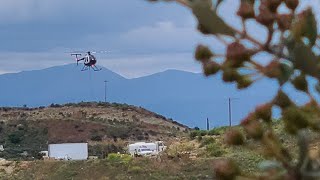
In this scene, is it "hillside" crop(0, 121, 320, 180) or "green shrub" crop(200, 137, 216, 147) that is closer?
"hillside" crop(0, 121, 320, 180)

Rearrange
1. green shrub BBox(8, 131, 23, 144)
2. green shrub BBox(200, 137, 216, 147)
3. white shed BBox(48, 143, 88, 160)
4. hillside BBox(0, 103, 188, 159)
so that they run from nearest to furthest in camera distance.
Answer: green shrub BBox(200, 137, 216, 147) < white shed BBox(48, 143, 88, 160) < green shrub BBox(8, 131, 23, 144) < hillside BBox(0, 103, 188, 159)

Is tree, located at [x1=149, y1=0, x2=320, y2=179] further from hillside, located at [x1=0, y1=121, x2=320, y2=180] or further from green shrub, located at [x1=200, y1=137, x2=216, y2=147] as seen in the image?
green shrub, located at [x1=200, y1=137, x2=216, y2=147]

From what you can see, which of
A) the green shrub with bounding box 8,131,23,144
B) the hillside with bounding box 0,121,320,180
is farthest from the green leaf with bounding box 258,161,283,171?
the green shrub with bounding box 8,131,23,144

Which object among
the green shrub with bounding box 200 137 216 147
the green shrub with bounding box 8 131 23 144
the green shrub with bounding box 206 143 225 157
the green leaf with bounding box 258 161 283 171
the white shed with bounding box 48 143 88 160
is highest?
the green shrub with bounding box 8 131 23 144

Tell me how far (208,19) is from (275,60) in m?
0.15

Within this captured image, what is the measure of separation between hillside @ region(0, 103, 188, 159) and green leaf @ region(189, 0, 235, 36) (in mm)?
35035

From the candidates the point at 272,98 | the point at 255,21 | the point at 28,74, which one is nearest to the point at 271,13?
the point at 255,21

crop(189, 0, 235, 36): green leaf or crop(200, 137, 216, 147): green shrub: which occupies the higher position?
crop(200, 137, 216, 147): green shrub

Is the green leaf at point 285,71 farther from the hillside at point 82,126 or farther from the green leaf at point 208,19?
the hillside at point 82,126

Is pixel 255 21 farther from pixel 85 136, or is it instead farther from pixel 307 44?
pixel 85 136

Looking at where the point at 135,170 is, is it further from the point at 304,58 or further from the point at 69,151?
the point at 304,58

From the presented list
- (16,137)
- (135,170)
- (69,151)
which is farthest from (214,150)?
(16,137)

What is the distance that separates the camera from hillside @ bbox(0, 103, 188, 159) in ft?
143

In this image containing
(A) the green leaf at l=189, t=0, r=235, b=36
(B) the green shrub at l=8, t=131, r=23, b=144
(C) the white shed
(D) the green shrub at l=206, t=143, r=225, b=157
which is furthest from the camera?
(B) the green shrub at l=8, t=131, r=23, b=144
